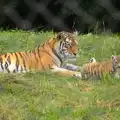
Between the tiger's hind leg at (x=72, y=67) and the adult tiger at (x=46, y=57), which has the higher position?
the adult tiger at (x=46, y=57)

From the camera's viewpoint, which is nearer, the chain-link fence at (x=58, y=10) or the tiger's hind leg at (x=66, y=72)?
the chain-link fence at (x=58, y=10)

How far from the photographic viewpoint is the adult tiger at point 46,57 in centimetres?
343

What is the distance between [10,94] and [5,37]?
74.3 inches

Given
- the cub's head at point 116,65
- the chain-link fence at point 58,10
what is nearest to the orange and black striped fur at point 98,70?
the cub's head at point 116,65

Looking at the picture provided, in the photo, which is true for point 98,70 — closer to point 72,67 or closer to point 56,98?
point 72,67

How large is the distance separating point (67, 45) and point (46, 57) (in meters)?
0.15

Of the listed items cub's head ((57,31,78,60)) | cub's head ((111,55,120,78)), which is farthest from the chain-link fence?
cub's head ((111,55,120,78))

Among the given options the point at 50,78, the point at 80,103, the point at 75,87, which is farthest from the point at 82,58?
the point at 80,103

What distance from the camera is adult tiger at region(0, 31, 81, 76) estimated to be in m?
3.43

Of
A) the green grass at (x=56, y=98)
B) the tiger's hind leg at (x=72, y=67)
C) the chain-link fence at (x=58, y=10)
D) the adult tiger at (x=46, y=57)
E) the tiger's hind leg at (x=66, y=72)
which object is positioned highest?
the chain-link fence at (x=58, y=10)

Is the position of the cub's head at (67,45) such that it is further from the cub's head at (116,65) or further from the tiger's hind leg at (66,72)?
the cub's head at (116,65)

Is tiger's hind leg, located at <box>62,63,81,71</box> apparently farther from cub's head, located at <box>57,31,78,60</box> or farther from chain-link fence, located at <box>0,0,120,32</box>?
chain-link fence, located at <box>0,0,120,32</box>

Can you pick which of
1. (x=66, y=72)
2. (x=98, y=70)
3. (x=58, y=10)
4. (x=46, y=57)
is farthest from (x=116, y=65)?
(x=46, y=57)

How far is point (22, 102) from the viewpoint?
241 centimetres
